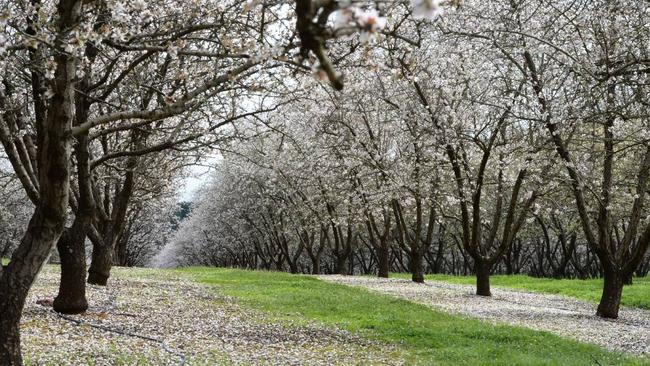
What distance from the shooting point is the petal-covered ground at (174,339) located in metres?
9.80

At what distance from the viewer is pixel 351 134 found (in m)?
28.5

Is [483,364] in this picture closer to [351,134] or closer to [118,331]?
[118,331]

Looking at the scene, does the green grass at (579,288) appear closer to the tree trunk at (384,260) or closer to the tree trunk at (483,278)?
the tree trunk at (384,260)

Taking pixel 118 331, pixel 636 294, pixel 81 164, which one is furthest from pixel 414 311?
pixel 636 294

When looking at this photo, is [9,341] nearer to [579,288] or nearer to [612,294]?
[612,294]

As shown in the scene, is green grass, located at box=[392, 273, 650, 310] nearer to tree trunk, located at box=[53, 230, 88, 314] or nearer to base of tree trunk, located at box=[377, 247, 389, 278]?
base of tree trunk, located at box=[377, 247, 389, 278]

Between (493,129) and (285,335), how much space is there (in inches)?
528

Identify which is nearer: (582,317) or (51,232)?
(51,232)

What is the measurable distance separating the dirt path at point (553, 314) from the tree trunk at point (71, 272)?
10.6 meters

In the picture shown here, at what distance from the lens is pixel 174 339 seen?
11.7 m

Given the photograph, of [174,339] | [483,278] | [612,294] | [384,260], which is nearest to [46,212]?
[174,339]

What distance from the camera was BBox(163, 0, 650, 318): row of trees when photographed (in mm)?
12844

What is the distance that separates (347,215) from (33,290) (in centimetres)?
1949

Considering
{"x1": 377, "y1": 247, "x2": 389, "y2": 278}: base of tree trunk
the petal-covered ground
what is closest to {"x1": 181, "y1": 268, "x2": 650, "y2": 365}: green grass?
the petal-covered ground
